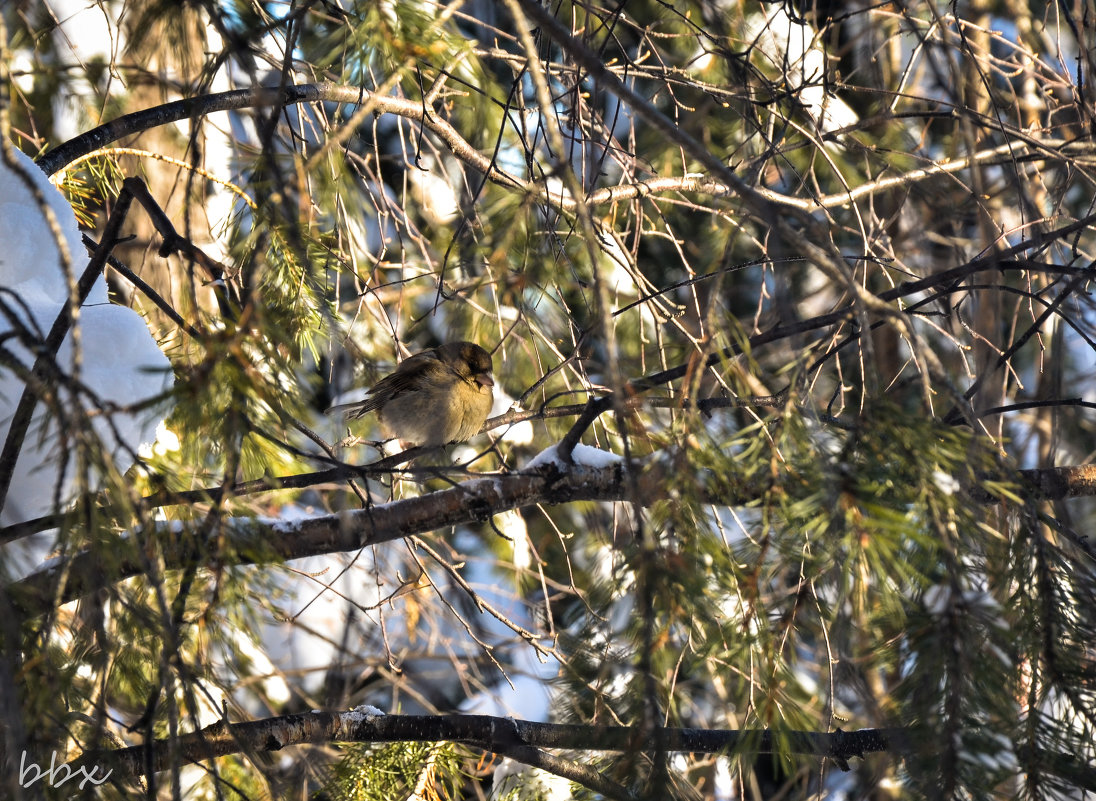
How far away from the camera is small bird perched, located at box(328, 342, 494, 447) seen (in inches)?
145

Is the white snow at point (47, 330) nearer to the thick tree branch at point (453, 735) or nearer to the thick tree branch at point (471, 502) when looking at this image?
the thick tree branch at point (471, 502)

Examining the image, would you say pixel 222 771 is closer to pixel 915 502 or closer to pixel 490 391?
pixel 490 391

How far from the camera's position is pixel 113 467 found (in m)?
1.33

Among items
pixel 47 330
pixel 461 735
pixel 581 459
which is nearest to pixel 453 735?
pixel 461 735

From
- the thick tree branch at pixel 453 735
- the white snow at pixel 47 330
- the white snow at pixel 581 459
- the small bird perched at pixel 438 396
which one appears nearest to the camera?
the white snow at pixel 47 330

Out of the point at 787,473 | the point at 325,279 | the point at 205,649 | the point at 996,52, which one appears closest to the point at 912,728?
the point at 787,473

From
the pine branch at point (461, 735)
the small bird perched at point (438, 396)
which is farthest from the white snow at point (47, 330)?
the small bird perched at point (438, 396)

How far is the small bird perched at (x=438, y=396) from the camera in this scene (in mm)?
3689

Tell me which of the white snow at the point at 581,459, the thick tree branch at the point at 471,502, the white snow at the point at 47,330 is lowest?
the thick tree branch at the point at 471,502

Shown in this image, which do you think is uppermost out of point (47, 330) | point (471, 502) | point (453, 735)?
point (47, 330)

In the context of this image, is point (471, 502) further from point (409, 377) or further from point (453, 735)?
point (409, 377)

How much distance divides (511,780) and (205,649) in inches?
62.4

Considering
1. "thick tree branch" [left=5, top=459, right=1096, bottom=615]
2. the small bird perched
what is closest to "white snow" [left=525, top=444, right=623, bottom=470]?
"thick tree branch" [left=5, top=459, right=1096, bottom=615]

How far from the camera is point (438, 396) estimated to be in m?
3.73
